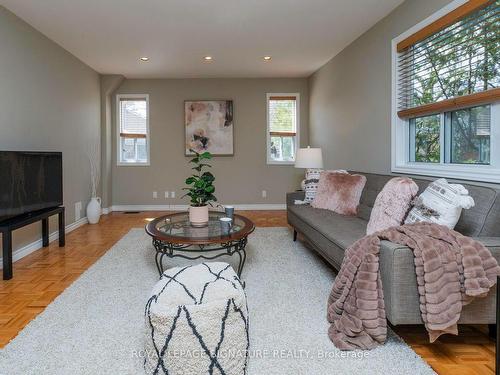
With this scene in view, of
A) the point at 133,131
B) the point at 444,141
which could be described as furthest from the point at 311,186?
the point at 133,131

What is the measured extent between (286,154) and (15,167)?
4.53m

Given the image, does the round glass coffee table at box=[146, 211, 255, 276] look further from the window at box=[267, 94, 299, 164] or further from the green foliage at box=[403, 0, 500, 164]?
the window at box=[267, 94, 299, 164]

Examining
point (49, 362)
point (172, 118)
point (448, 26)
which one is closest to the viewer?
point (49, 362)

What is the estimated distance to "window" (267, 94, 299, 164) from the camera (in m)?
6.39

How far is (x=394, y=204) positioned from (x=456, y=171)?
71 cm

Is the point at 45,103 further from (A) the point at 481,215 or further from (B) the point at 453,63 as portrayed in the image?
(A) the point at 481,215

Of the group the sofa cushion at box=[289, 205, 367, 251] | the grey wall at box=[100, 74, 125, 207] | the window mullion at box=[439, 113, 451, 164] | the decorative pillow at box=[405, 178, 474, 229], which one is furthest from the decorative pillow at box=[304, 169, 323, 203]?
the grey wall at box=[100, 74, 125, 207]

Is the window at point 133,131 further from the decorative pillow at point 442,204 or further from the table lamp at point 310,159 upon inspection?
the decorative pillow at point 442,204

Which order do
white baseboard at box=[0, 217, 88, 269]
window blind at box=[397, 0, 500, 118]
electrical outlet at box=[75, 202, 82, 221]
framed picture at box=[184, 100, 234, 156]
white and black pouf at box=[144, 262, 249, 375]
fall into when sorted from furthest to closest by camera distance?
framed picture at box=[184, 100, 234, 156] < electrical outlet at box=[75, 202, 82, 221] < white baseboard at box=[0, 217, 88, 269] < window blind at box=[397, 0, 500, 118] < white and black pouf at box=[144, 262, 249, 375]

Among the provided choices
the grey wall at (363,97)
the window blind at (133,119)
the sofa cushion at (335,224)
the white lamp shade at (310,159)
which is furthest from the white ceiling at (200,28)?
the sofa cushion at (335,224)

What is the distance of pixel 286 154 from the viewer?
6.50 meters

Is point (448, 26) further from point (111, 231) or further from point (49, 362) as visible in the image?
point (111, 231)

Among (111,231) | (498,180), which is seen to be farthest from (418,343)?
(111,231)

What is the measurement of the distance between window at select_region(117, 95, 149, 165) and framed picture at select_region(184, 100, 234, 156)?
802 millimetres
